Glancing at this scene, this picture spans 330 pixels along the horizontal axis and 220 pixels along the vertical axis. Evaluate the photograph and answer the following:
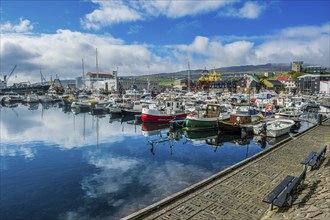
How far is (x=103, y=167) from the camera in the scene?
18.3 metres

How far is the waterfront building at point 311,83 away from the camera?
11688 centimetres

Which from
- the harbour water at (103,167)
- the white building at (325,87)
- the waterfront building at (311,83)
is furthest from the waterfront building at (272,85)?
the harbour water at (103,167)

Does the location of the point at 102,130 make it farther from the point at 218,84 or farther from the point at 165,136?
the point at 218,84

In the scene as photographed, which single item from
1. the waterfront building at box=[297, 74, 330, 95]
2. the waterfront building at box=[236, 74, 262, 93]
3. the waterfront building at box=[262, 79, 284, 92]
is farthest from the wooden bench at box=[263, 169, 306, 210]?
the waterfront building at box=[262, 79, 284, 92]

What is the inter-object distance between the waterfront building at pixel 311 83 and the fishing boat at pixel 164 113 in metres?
96.1

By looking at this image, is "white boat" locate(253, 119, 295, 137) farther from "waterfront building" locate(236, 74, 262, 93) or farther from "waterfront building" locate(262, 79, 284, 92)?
"waterfront building" locate(262, 79, 284, 92)

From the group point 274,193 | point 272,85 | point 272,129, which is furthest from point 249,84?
point 274,193

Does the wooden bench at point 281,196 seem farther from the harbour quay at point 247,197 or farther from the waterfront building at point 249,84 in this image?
the waterfront building at point 249,84

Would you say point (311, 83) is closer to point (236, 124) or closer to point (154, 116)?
point (154, 116)

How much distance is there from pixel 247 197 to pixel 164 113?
3093 centimetres

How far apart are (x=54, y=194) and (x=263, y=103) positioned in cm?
5030

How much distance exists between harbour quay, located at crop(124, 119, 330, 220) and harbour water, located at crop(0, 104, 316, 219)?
284cm

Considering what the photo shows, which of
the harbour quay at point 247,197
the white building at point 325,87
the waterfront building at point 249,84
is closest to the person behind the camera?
the harbour quay at point 247,197

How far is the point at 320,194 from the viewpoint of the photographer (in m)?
8.45
